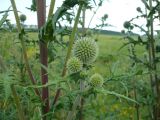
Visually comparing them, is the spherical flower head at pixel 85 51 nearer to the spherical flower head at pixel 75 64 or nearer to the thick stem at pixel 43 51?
the spherical flower head at pixel 75 64

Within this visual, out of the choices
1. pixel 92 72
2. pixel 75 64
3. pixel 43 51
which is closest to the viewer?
pixel 75 64

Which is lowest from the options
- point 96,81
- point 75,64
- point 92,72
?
point 92,72

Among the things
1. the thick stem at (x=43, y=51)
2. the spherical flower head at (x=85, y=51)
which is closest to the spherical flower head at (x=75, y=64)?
the spherical flower head at (x=85, y=51)

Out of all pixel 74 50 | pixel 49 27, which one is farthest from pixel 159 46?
pixel 49 27

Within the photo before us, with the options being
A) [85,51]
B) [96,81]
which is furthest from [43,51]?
[96,81]

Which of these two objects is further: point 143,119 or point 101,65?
point 101,65

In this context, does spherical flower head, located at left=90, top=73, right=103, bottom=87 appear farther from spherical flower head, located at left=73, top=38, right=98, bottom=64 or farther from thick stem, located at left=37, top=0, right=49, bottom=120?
thick stem, located at left=37, top=0, right=49, bottom=120

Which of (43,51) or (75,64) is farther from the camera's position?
(43,51)

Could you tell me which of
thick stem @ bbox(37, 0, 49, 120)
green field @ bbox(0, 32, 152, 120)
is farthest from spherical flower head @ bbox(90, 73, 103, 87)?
thick stem @ bbox(37, 0, 49, 120)

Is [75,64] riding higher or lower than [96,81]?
higher

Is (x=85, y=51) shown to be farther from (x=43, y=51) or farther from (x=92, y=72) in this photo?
(x=92, y=72)

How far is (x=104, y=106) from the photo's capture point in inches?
230

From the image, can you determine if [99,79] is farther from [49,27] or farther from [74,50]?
[49,27]

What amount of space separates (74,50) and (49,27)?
1.08ft
